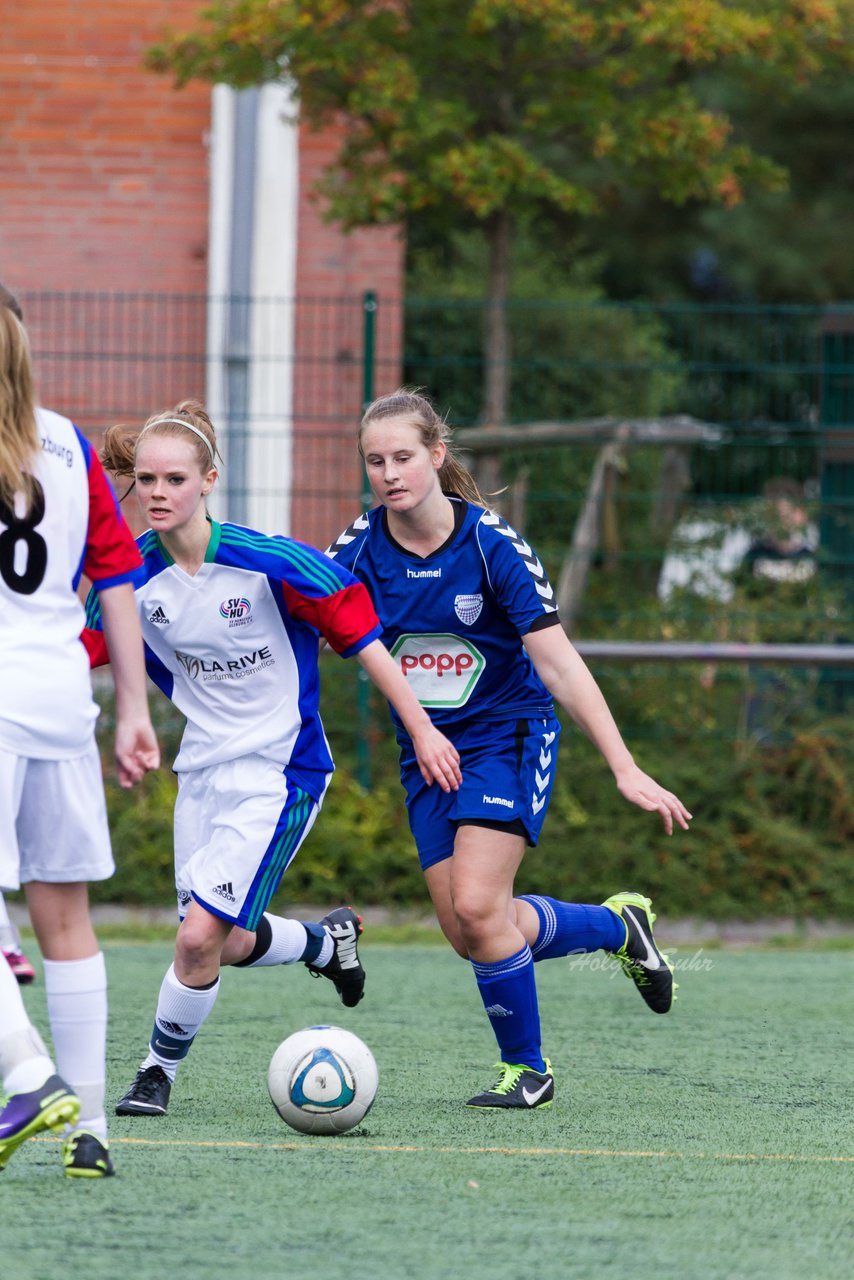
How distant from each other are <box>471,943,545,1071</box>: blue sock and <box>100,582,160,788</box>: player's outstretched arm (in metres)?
1.38

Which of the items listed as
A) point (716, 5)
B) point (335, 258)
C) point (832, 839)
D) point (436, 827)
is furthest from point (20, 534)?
point (335, 258)

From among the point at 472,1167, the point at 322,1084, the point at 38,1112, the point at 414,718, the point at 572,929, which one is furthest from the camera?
the point at 572,929

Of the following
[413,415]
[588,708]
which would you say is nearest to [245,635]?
[413,415]

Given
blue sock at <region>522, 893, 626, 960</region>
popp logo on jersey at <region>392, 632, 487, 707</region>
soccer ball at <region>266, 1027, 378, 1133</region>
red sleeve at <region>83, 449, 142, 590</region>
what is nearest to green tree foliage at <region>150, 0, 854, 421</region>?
blue sock at <region>522, 893, 626, 960</region>

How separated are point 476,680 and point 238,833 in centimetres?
77

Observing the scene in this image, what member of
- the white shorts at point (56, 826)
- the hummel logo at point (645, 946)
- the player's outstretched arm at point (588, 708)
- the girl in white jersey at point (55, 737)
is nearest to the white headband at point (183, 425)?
the girl in white jersey at point (55, 737)

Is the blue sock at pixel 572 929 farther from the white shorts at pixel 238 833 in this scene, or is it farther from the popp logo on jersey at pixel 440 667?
the white shorts at pixel 238 833

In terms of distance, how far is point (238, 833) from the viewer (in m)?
4.44

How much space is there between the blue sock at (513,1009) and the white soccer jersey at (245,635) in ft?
2.09

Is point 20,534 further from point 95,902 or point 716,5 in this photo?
point 716,5

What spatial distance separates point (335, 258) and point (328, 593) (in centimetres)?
738

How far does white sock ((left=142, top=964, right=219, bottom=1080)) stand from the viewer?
441 centimetres

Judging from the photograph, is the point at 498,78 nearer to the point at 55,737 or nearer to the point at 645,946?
the point at 645,946

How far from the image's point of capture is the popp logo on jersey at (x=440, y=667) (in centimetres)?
476
